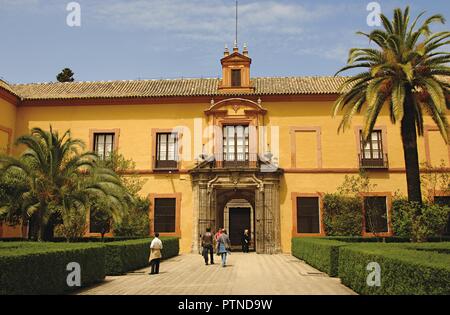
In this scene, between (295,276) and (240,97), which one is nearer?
(295,276)

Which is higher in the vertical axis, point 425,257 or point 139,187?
point 139,187

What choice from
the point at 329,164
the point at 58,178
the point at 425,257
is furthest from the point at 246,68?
the point at 425,257

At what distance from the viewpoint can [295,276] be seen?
12836 millimetres

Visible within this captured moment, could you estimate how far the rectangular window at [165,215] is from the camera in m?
23.4

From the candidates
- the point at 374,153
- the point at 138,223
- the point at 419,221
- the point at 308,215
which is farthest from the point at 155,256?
the point at 374,153

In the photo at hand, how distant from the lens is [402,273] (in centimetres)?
765

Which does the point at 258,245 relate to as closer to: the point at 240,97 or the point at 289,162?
the point at 289,162

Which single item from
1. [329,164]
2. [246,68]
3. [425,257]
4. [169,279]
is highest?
[246,68]

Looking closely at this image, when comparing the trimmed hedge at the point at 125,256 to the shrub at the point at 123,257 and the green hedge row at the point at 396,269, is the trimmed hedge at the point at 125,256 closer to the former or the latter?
the shrub at the point at 123,257

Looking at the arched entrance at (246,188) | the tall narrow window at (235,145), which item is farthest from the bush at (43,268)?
the tall narrow window at (235,145)

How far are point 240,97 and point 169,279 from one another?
14.0 metres

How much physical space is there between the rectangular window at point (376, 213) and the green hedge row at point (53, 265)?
1367cm

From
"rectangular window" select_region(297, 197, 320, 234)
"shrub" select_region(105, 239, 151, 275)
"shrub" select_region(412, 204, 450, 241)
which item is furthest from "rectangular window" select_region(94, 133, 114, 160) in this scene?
"shrub" select_region(412, 204, 450, 241)

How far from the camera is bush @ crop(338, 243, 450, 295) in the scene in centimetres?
665
